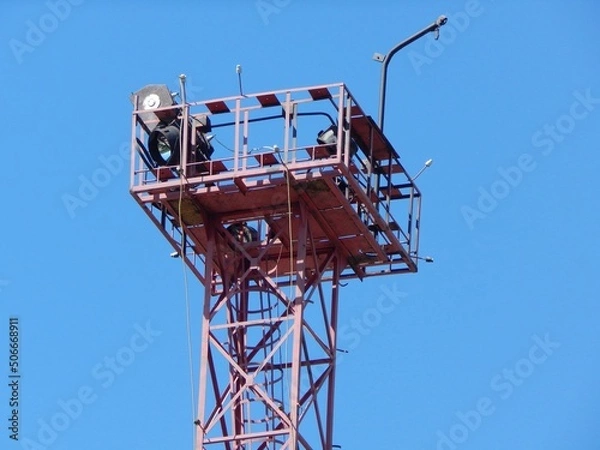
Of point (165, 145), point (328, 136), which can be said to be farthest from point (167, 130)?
point (328, 136)

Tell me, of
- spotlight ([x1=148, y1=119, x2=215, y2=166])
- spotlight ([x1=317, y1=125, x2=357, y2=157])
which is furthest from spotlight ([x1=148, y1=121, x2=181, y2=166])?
spotlight ([x1=317, y1=125, x2=357, y2=157])

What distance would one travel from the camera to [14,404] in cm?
5662

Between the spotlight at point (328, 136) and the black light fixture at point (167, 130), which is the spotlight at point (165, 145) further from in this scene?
the spotlight at point (328, 136)

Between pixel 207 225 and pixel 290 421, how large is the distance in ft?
15.2

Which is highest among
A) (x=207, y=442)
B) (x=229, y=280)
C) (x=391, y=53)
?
(x=391, y=53)

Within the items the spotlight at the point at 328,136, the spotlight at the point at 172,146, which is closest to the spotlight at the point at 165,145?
the spotlight at the point at 172,146

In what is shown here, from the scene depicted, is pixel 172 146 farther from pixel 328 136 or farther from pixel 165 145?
pixel 328 136

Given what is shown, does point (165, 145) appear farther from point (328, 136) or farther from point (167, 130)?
point (328, 136)

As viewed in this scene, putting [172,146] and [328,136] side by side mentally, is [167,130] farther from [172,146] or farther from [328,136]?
[328,136]

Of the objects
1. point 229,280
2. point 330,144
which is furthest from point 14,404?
point 330,144

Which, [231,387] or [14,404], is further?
[14,404]

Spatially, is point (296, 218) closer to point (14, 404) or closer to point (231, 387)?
point (231, 387)

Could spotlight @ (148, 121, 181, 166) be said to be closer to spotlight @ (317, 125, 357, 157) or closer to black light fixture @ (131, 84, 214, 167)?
black light fixture @ (131, 84, 214, 167)

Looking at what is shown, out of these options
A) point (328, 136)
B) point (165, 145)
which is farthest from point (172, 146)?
point (328, 136)
